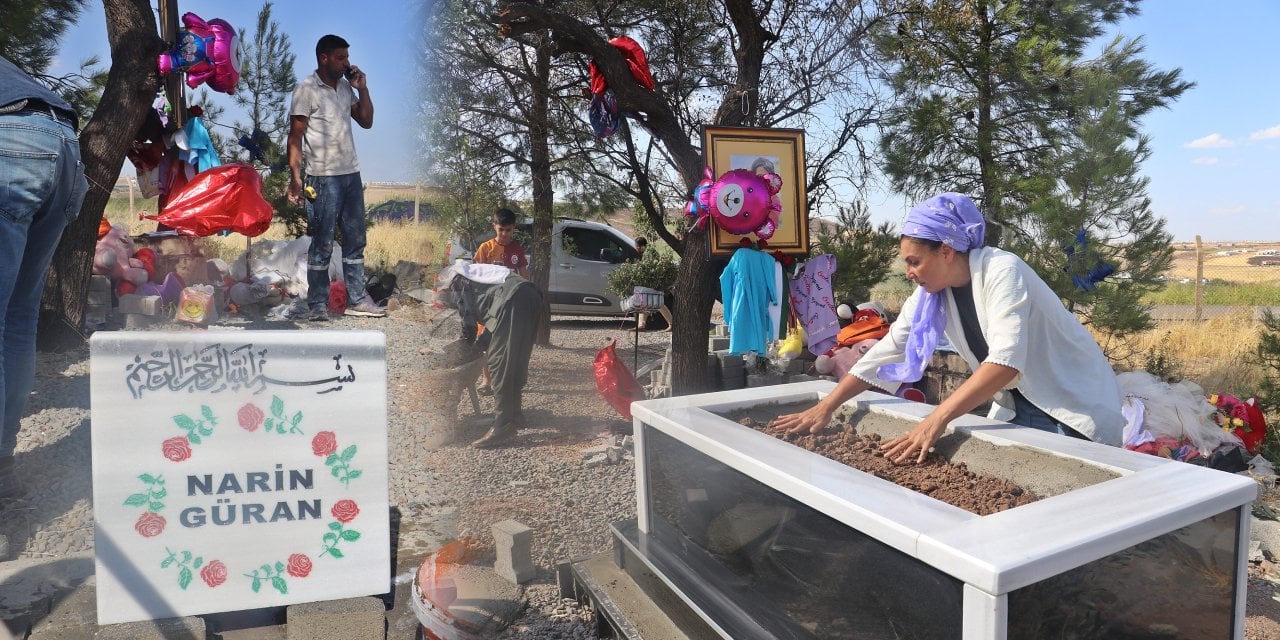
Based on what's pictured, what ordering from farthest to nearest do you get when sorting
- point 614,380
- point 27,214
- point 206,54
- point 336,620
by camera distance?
point 614,380
point 206,54
point 27,214
point 336,620

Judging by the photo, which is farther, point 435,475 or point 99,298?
point 435,475

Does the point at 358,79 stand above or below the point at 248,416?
above

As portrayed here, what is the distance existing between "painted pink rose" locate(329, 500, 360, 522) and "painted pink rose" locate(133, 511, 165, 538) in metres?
0.37

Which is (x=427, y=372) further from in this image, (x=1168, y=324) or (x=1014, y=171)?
(x=1168, y=324)

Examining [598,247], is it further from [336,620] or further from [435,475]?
[336,620]

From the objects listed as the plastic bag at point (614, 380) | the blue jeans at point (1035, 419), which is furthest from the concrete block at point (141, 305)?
the plastic bag at point (614, 380)

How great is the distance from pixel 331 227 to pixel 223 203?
360mm

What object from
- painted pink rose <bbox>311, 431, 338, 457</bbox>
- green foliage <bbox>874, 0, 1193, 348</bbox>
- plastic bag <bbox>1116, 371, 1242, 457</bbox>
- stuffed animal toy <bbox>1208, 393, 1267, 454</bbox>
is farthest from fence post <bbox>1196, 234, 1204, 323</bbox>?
painted pink rose <bbox>311, 431, 338, 457</bbox>

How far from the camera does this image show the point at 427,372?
3553 mm

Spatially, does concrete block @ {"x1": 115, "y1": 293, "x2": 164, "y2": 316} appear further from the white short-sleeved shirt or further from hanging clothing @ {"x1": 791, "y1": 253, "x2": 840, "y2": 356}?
hanging clothing @ {"x1": 791, "y1": 253, "x2": 840, "y2": 356}

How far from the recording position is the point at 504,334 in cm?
436

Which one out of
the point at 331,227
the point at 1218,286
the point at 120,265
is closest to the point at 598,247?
the point at 120,265

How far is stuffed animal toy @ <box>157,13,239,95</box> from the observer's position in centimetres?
209

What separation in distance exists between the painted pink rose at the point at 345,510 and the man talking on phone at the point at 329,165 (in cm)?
68
